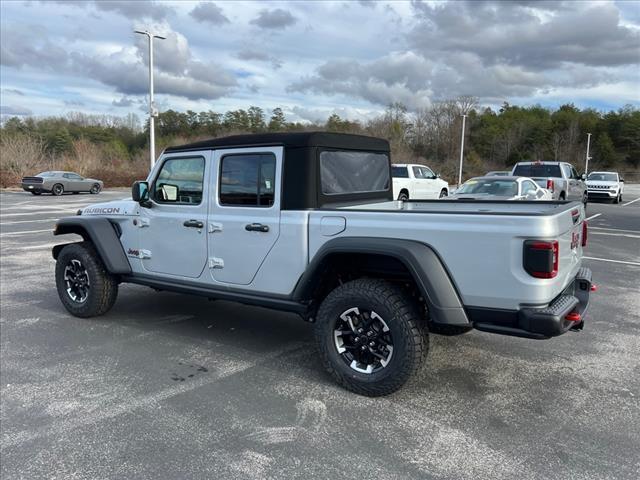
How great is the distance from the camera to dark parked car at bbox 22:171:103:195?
97.3 feet

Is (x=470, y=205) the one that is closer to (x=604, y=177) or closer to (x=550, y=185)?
(x=550, y=185)

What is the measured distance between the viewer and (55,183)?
3006 cm

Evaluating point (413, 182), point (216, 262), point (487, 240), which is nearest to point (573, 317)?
point (487, 240)

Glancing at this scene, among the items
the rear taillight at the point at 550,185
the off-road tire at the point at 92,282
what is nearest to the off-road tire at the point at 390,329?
the off-road tire at the point at 92,282

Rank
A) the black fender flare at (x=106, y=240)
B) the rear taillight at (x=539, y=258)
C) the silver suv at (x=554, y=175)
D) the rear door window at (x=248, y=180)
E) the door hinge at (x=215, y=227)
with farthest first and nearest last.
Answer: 1. the silver suv at (x=554, y=175)
2. the black fender flare at (x=106, y=240)
3. the door hinge at (x=215, y=227)
4. the rear door window at (x=248, y=180)
5. the rear taillight at (x=539, y=258)

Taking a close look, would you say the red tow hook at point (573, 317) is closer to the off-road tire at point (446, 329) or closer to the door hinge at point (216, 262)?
the off-road tire at point (446, 329)

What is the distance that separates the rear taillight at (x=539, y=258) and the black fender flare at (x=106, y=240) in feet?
13.0

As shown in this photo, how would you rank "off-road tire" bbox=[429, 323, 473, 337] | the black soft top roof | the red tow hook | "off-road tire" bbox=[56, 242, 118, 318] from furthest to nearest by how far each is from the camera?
1. "off-road tire" bbox=[56, 242, 118, 318]
2. the black soft top roof
3. "off-road tire" bbox=[429, 323, 473, 337]
4. the red tow hook

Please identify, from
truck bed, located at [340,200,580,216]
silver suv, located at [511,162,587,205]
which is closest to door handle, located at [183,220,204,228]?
truck bed, located at [340,200,580,216]

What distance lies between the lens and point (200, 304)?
6.53m

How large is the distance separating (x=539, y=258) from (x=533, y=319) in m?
0.39

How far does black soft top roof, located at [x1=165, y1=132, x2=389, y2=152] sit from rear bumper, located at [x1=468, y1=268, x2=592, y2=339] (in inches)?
72.6

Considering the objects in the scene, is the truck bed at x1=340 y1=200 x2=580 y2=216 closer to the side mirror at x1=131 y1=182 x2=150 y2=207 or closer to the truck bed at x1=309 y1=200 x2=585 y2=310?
the truck bed at x1=309 y1=200 x2=585 y2=310

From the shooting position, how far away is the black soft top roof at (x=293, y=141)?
430 cm
